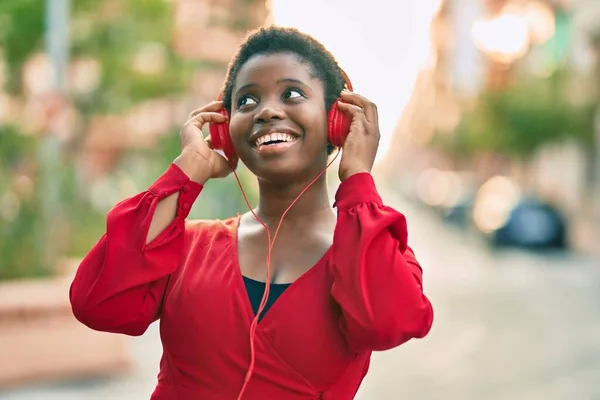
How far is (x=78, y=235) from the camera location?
12.5 meters

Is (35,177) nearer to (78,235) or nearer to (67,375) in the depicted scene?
(78,235)

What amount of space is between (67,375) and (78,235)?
18.0 ft

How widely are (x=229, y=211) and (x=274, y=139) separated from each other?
1522cm

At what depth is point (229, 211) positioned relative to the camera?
56.2ft

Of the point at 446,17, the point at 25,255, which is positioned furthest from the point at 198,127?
the point at 446,17

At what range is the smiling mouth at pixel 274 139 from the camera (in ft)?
6.47

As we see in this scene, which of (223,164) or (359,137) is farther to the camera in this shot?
(223,164)

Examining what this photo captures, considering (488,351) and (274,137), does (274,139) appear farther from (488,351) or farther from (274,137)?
(488,351)

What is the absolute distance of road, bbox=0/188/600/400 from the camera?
23.1 ft

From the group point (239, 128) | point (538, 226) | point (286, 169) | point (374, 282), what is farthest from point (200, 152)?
point (538, 226)

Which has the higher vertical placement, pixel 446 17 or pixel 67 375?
pixel 446 17

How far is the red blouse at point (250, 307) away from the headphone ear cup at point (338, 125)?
0.42 ft

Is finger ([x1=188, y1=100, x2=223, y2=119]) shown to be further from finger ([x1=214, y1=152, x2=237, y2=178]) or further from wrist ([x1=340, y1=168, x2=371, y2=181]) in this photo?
wrist ([x1=340, y1=168, x2=371, y2=181])

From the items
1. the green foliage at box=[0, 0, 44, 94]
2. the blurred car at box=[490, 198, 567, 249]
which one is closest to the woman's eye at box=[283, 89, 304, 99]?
the green foliage at box=[0, 0, 44, 94]
